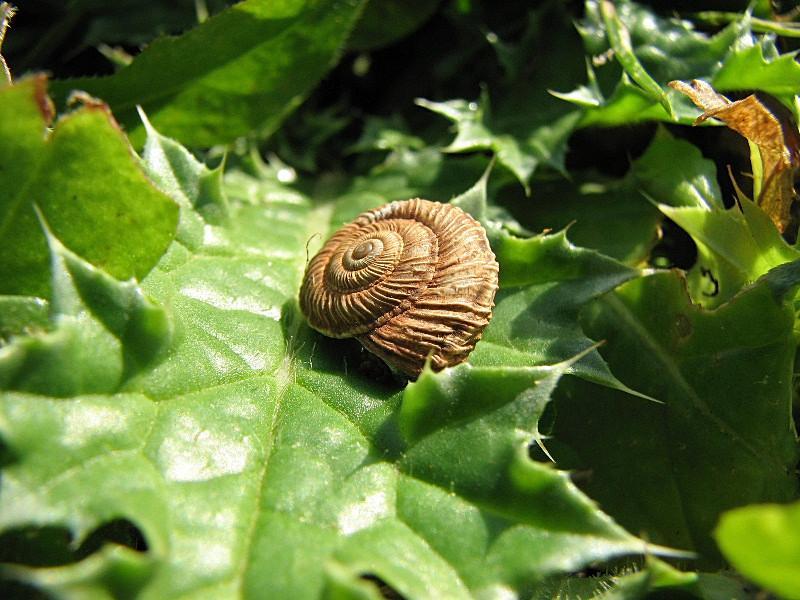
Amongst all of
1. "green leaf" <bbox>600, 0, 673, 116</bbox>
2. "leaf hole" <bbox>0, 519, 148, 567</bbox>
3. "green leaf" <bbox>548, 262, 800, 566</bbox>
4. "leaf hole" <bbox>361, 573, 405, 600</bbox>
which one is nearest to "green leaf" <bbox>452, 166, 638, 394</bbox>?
"green leaf" <bbox>548, 262, 800, 566</bbox>

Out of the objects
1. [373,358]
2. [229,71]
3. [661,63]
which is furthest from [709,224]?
[229,71]

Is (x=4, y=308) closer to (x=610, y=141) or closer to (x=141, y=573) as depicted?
(x=141, y=573)

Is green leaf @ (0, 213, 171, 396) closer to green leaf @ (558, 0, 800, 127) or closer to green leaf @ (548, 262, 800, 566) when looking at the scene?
green leaf @ (548, 262, 800, 566)

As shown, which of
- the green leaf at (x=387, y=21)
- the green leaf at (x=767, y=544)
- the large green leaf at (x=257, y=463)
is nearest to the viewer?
the green leaf at (x=767, y=544)

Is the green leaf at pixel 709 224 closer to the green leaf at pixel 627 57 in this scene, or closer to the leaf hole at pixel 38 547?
the green leaf at pixel 627 57

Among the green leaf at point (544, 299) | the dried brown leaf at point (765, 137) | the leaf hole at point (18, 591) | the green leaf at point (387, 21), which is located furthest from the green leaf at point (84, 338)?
the green leaf at point (387, 21)

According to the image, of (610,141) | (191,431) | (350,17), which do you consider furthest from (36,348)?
(610,141)
